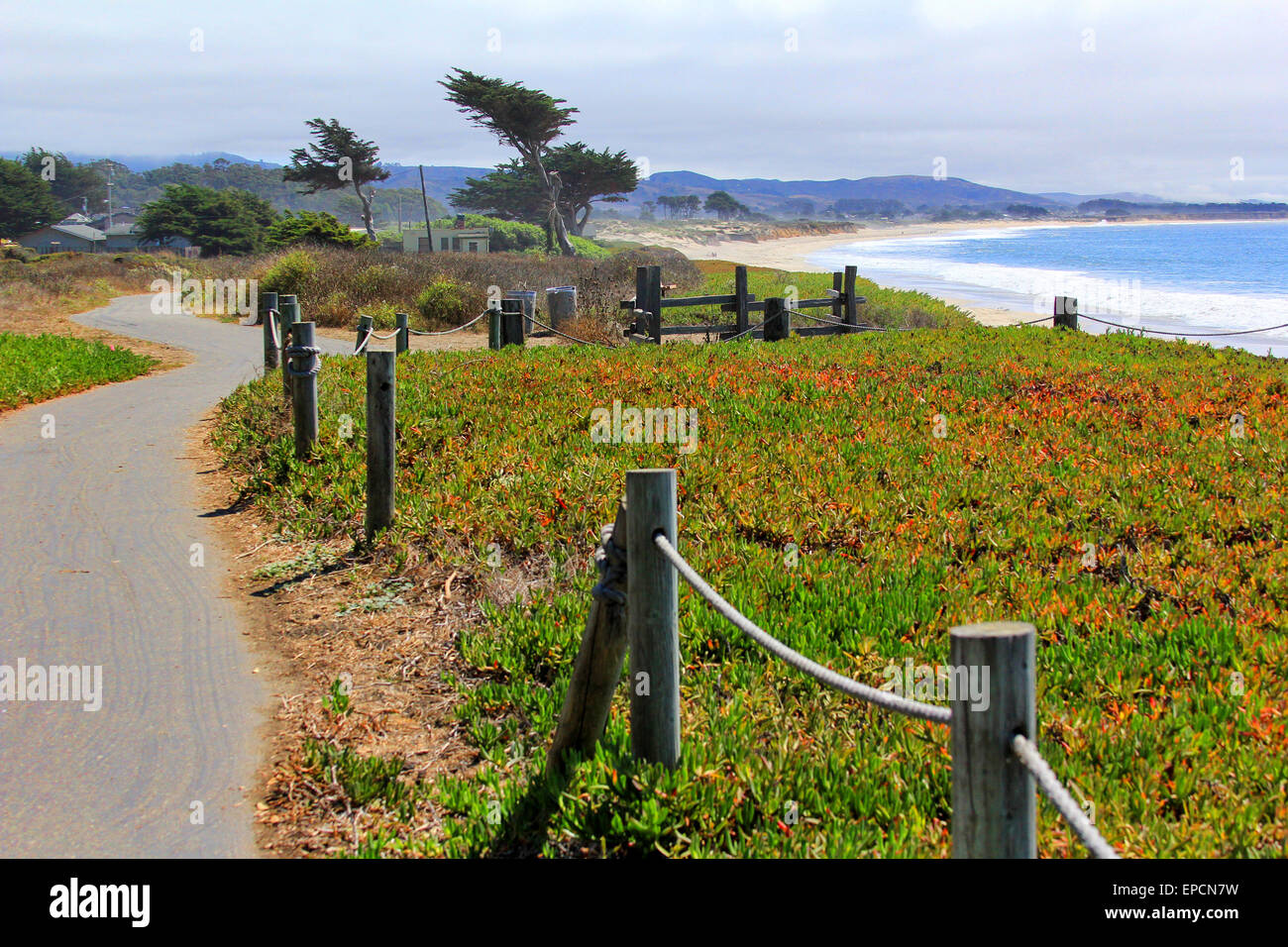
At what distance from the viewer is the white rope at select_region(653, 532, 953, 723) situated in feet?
7.27

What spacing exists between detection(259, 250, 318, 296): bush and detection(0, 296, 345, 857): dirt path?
17.8 meters

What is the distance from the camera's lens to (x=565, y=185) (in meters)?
85.8

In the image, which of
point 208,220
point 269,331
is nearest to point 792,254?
point 208,220

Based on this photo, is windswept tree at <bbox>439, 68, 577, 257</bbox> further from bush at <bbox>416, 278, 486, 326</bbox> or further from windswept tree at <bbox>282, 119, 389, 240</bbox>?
bush at <bbox>416, 278, 486, 326</bbox>

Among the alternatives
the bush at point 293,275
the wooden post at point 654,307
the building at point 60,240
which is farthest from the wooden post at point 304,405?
the building at point 60,240

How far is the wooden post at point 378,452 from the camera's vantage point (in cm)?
708

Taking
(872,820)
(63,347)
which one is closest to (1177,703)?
(872,820)

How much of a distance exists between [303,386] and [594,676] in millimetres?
6078

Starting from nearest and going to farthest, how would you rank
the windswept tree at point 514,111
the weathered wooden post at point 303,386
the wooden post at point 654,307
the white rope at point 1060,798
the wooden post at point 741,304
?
1. the white rope at point 1060,798
2. the weathered wooden post at point 303,386
3. the wooden post at point 654,307
4. the wooden post at point 741,304
5. the windswept tree at point 514,111

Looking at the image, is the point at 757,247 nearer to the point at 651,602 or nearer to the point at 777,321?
the point at 777,321

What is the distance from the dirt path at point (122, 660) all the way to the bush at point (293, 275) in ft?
58.3

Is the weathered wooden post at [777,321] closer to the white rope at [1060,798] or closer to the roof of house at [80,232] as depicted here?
the white rope at [1060,798]

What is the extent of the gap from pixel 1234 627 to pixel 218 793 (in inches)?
190

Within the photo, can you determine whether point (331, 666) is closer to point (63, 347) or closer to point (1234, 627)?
point (1234, 627)
